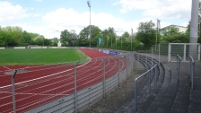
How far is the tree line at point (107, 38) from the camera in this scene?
41441mm

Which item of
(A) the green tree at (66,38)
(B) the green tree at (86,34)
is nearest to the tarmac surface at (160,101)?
(B) the green tree at (86,34)

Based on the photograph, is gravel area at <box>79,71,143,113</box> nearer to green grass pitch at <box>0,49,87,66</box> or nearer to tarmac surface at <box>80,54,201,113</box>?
tarmac surface at <box>80,54,201,113</box>

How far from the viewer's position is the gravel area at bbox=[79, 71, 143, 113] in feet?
25.1

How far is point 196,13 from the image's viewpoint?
64.6ft

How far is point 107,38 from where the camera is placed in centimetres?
6969

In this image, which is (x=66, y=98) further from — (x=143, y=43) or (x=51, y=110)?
(x=143, y=43)

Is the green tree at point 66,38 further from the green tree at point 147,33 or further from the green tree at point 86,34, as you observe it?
the green tree at point 147,33

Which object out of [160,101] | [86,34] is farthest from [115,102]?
[86,34]

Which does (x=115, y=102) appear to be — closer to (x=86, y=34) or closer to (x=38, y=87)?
(x=38, y=87)

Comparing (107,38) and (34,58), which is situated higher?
(107,38)

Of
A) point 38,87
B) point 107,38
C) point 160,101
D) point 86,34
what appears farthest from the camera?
point 86,34

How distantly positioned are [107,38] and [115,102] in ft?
202

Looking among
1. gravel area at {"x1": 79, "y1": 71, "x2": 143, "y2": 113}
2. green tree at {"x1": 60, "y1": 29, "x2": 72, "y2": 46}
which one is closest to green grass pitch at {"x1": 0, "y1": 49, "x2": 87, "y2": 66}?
gravel area at {"x1": 79, "y1": 71, "x2": 143, "y2": 113}

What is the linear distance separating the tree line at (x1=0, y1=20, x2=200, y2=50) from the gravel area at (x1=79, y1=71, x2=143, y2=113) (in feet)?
49.0
